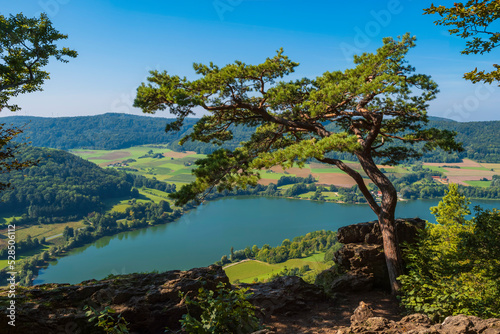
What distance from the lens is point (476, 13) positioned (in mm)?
4660

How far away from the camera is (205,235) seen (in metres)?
64.2

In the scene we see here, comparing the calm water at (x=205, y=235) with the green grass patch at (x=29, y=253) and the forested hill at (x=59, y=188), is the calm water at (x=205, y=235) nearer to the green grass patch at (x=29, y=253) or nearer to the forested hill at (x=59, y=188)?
the green grass patch at (x=29, y=253)

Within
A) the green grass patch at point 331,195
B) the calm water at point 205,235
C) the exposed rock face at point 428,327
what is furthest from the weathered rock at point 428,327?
the green grass patch at point 331,195

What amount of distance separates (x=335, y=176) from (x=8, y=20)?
11110 cm

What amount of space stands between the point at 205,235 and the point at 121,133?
123875 mm

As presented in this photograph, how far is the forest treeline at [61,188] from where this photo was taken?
7544cm

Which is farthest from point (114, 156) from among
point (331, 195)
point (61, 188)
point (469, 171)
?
point (469, 171)

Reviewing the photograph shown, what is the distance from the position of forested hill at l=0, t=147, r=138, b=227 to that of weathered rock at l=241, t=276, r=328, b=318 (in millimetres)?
75629

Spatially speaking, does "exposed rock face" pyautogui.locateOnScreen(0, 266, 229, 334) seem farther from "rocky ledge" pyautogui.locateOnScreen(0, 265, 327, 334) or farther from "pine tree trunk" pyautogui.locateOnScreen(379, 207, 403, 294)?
"pine tree trunk" pyautogui.locateOnScreen(379, 207, 403, 294)

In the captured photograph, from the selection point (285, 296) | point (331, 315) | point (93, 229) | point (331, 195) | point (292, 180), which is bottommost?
point (93, 229)

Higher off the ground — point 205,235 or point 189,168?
point 189,168

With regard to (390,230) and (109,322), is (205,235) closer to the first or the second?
(390,230)

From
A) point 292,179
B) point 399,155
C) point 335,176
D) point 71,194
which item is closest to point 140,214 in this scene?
point 71,194

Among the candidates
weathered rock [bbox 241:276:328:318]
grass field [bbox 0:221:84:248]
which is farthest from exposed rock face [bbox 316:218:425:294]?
grass field [bbox 0:221:84:248]
